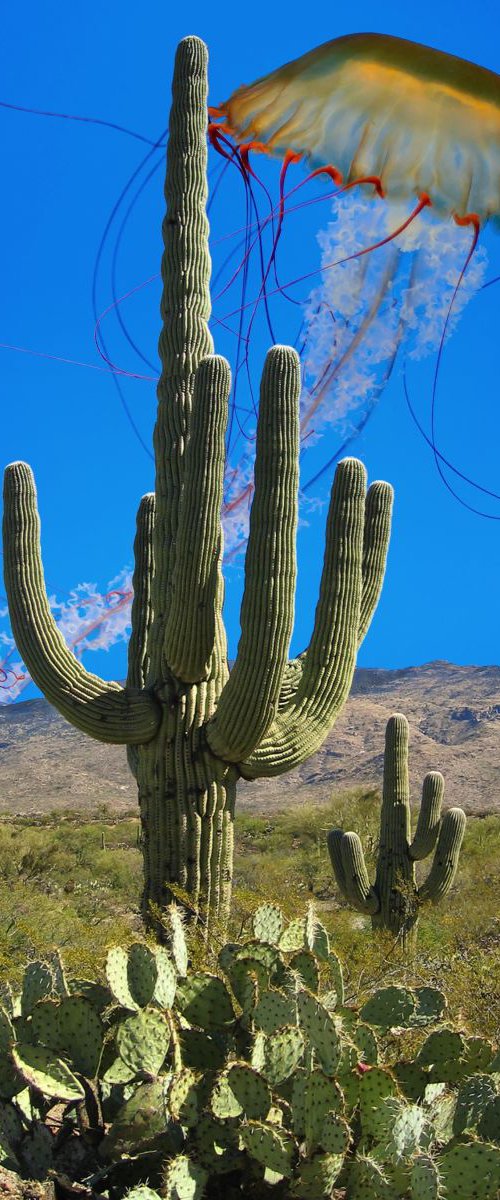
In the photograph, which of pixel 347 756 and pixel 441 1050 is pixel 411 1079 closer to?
pixel 441 1050

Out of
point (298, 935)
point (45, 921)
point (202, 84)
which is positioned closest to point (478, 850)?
point (45, 921)

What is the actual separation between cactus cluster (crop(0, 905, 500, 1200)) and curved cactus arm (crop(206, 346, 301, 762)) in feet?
12.2

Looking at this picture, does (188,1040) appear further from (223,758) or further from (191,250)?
(191,250)

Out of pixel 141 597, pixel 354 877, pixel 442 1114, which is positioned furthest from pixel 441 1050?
pixel 354 877

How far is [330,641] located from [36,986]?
5.07 meters

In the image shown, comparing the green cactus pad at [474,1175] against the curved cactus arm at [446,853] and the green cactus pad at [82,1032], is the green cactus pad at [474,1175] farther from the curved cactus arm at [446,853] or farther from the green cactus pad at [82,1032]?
the curved cactus arm at [446,853]

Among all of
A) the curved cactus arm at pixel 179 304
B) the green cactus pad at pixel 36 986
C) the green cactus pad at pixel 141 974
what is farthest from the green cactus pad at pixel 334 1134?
the curved cactus arm at pixel 179 304

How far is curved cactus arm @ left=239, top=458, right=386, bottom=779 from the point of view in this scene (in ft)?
30.7

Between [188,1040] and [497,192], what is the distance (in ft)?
11.2

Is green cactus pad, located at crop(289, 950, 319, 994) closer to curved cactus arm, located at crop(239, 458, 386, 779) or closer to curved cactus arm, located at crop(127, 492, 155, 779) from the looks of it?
curved cactus arm, located at crop(239, 458, 386, 779)

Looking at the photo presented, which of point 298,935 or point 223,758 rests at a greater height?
point 223,758

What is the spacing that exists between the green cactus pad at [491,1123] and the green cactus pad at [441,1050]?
0.93 ft

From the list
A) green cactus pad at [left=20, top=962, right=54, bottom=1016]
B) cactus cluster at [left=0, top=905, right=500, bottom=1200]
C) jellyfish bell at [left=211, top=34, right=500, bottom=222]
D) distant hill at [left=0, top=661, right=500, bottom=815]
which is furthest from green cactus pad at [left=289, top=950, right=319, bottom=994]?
distant hill at [left=0, top=661, right=500, bottom=815]

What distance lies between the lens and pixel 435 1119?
14.8 feet
